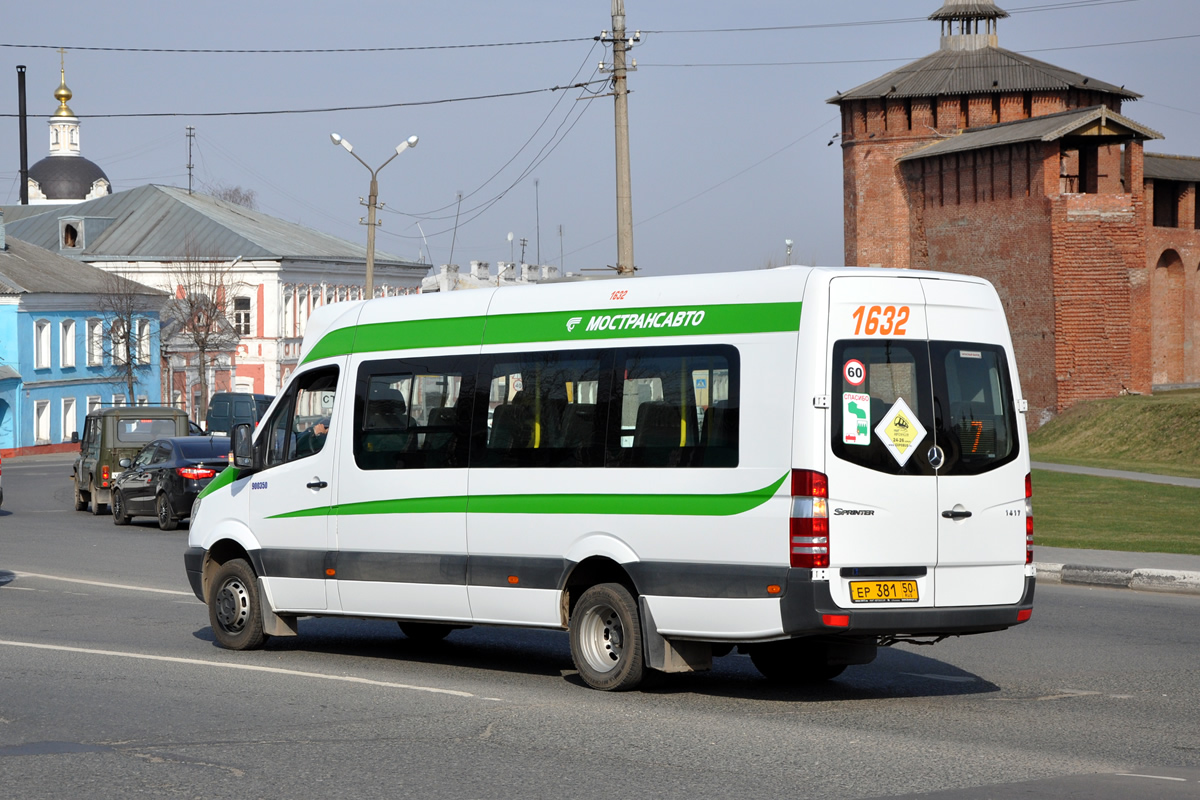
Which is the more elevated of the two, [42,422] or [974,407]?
[974,407]

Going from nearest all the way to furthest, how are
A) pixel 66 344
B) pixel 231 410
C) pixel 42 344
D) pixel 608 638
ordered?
pixel 608 638
pixel 231 410
pixel 42 344
pixel 66 344

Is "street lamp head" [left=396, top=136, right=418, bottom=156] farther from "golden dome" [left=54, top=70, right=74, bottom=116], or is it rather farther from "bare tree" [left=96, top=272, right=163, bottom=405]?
"golden dome" [left=54, top=70, right=74, bottom=116]

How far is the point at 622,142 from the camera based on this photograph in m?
23.5

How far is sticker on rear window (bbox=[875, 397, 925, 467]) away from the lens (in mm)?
8625

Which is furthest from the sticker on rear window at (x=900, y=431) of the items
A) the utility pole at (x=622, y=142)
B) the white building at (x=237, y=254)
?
the white building at (x=237, y=254)

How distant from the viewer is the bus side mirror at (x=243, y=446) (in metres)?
11.5

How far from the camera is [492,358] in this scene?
10.2 metres

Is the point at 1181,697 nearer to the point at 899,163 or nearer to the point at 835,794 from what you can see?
the point at 835,794

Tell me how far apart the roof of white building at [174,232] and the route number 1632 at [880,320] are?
67629 millimetres

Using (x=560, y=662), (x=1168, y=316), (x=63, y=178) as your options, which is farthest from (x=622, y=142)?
(x=63, y=178)

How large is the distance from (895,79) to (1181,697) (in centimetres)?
5451

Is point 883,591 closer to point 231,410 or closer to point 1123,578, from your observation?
point 1123,578

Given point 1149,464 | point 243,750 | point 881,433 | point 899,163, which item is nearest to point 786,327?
point 881,433

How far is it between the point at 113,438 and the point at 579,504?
2117cm
